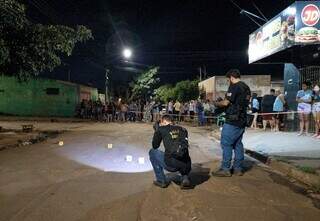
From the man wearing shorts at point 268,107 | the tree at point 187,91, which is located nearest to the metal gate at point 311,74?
the man wearing shorts at point 268,107

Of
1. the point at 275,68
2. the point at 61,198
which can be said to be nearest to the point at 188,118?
the point at 61,198

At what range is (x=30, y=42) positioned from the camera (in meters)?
17.9

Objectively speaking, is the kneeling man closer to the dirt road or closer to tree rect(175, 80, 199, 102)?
the dirt road

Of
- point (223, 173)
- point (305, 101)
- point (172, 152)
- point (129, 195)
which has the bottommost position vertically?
point (129, 195)

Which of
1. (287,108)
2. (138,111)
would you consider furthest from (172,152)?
(138,111)

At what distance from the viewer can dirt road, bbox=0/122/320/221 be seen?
19.2 ft

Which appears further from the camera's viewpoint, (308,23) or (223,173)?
(308,23)

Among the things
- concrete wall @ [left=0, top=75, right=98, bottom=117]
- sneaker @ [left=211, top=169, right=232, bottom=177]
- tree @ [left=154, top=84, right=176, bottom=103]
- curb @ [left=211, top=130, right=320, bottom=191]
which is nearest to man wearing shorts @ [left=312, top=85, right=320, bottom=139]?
curb @ [left=211, top=130, right=320, bottom=191]

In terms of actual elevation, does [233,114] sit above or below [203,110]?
above

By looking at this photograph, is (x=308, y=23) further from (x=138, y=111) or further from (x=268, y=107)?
(x=138, y=111)

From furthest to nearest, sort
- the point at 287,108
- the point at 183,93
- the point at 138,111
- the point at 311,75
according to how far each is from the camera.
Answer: the point at 183,93, the point at 138,111, the point at 287,108, the point at 311,75

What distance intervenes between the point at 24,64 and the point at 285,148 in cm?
1149

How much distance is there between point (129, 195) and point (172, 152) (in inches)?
38.5

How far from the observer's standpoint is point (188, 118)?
31.0 m
